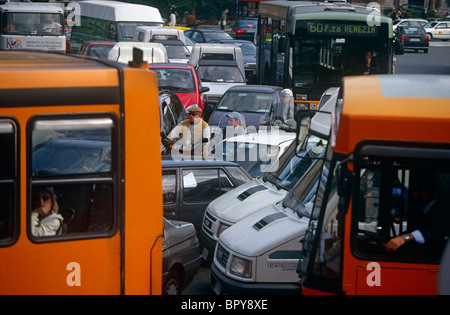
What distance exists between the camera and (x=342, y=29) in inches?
739

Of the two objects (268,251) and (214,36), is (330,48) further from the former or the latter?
(214,36)

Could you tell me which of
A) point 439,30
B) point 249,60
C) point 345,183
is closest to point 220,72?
point 249,60

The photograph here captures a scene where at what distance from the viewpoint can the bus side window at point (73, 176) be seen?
5.27 meters

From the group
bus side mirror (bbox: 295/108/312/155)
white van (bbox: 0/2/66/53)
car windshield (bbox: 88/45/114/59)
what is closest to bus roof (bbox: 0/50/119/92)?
bus side mirror (bbox: 295/108/312/155)

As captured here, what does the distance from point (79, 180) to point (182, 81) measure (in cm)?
1500

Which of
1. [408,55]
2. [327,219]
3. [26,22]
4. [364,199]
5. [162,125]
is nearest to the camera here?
[364,199]

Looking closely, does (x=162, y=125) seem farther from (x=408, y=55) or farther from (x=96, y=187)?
(x=408, y=55)

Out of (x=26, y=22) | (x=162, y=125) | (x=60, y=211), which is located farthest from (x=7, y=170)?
(x=26, y=22)

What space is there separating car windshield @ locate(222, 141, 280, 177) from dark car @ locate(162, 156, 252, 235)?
78 cm

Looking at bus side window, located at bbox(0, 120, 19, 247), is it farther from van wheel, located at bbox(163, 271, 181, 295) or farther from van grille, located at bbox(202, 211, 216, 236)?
van grille, located at bbox(202, 211, 216, 236)

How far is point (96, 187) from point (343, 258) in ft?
5.74
